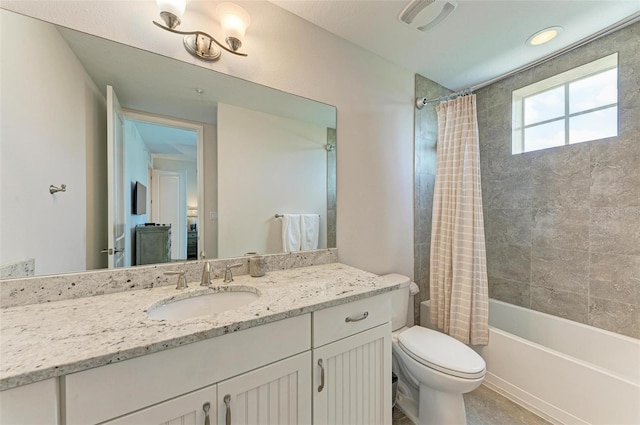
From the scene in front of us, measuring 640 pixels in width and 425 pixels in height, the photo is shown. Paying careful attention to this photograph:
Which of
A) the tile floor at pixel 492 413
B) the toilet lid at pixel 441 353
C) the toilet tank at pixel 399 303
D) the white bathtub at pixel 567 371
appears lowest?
the tile floor at pixel 492 413

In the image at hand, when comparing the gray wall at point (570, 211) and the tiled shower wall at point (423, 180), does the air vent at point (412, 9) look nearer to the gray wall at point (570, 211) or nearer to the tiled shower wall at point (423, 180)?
the tiled shower wall at point (423, 180)

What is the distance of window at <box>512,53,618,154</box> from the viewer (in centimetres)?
167

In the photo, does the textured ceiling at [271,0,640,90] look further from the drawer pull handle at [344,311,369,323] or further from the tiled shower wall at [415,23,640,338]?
the drawer pull handle at [344,311,369,323]

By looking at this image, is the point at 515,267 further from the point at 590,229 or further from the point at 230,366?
the point at 230,366

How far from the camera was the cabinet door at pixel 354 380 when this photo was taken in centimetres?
94

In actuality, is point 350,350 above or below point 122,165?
below

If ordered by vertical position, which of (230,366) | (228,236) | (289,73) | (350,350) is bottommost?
(350,350)

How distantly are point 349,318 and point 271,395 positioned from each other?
1.26ft

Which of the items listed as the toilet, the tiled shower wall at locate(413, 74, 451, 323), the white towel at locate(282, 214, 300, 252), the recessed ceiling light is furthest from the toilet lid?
the recessed ceiling light

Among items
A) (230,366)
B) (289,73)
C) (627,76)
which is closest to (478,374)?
(230,366)

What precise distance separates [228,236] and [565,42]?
2.57 m

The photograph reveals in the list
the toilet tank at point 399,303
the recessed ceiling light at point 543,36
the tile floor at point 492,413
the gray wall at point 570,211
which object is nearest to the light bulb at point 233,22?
the toilet tank at point 399,303

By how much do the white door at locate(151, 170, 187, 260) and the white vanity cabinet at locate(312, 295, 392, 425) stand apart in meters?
0.76

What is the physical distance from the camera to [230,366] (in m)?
0.75
